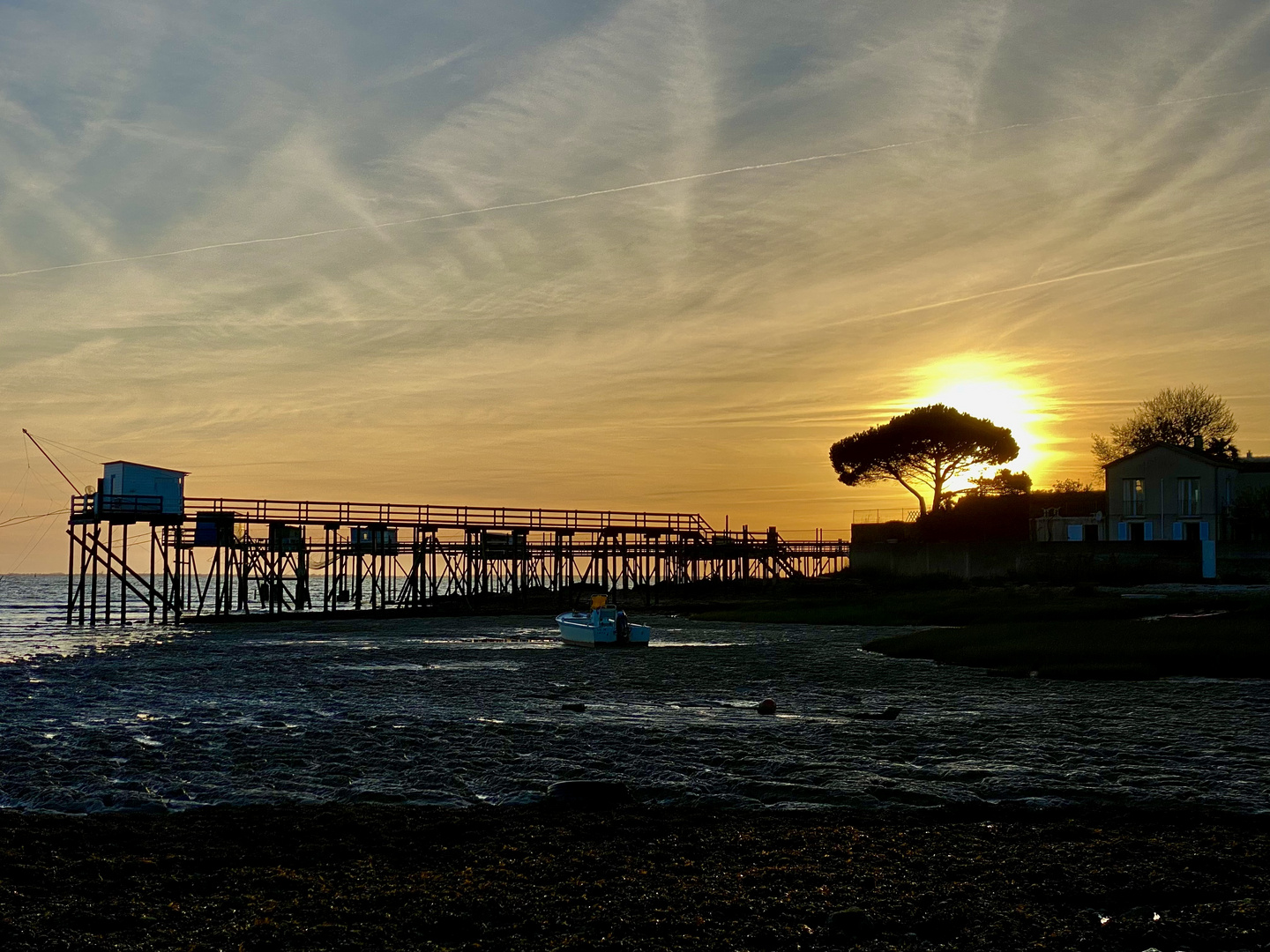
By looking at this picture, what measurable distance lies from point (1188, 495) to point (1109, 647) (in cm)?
4317

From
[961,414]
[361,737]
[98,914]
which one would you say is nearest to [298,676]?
[361,737]

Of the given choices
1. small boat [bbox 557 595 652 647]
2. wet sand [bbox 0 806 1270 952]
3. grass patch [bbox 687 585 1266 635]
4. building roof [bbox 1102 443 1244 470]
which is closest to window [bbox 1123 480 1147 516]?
building roof [bbox 1102 443 1244 470]

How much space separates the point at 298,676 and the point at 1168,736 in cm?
1929

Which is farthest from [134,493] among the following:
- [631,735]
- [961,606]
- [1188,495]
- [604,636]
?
[1188,495]

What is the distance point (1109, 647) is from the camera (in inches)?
1000

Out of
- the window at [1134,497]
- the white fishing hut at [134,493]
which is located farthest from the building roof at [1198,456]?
the white fishing hut at [134,493]

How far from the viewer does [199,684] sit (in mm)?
24656

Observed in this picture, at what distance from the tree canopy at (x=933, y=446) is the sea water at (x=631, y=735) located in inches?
2399

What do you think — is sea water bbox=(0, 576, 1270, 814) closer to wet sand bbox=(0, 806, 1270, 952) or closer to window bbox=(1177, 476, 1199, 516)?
wet sand bbox=(0, 806, 1270, 952)

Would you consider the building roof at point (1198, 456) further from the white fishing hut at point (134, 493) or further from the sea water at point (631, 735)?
the white fishing hut at point (134, 493)

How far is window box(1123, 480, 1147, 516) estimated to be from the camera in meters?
65.1

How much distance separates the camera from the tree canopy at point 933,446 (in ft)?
287

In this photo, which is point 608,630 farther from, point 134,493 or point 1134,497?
point 1134,497

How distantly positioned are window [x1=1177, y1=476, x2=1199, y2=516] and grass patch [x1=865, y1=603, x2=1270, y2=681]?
35.0m
